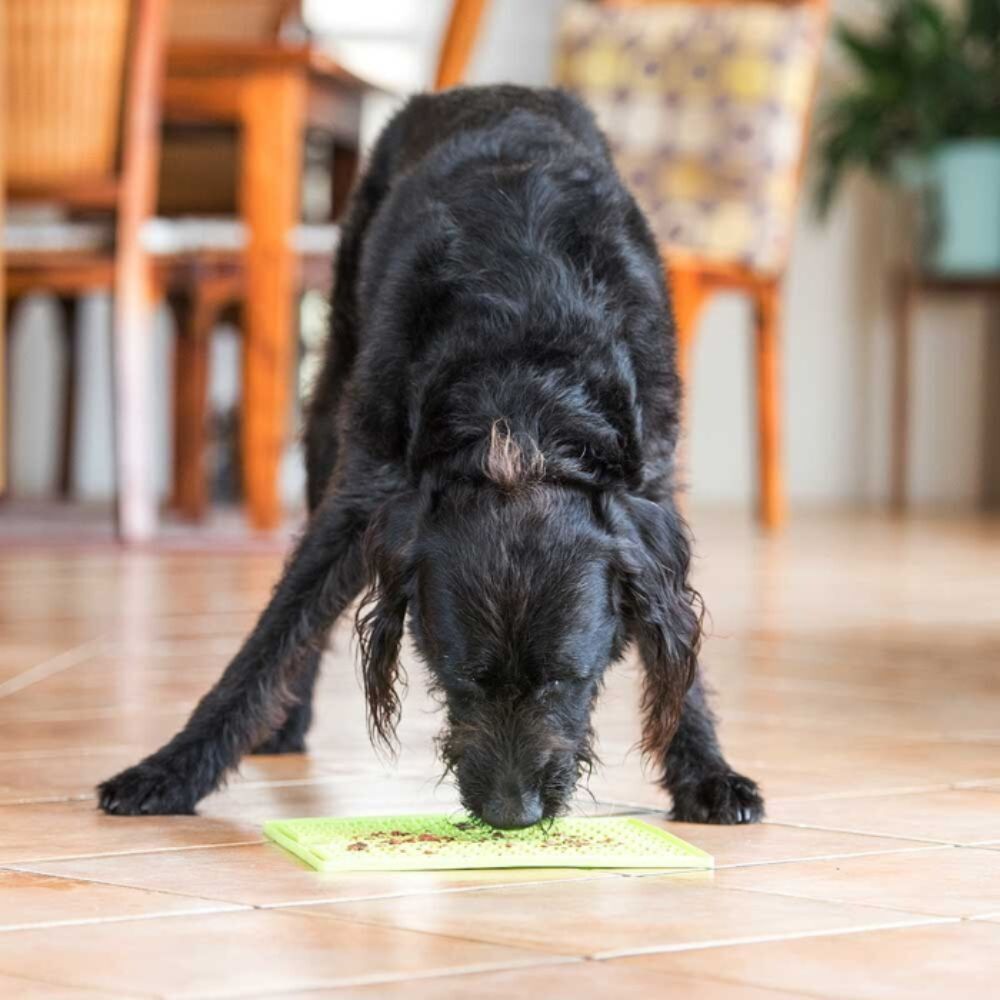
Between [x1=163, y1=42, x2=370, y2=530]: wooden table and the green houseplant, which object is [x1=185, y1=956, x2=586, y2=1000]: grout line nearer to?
[x1=163, y1=42, x2=370, y2=530]: wooden table

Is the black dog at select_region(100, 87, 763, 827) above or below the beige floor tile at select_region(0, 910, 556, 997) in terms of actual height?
above

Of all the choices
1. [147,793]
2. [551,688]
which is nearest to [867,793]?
[551,688]

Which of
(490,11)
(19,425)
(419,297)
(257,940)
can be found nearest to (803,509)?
(490,11)

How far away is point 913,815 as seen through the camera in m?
1.69

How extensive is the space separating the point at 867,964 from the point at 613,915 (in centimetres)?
21

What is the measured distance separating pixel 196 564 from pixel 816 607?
1.48 meters

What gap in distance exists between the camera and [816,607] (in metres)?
3.61

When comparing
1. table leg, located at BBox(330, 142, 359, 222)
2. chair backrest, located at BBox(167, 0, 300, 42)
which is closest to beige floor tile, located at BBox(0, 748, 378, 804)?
chair backrest, located at BBox(167, 0, 300, 42)

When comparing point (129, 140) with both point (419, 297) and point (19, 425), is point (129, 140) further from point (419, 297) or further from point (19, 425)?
point (19, 425)

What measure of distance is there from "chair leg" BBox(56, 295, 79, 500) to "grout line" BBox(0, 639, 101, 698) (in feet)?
13.6

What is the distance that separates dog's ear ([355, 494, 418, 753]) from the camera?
62.3 inches

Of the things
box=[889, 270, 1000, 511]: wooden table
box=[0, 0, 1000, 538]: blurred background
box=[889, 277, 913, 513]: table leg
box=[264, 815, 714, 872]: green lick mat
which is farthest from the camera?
box=[889, 277, 913, 513]: table leg

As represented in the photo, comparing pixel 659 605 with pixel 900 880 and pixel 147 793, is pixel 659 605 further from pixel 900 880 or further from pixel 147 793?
pixel 147 793

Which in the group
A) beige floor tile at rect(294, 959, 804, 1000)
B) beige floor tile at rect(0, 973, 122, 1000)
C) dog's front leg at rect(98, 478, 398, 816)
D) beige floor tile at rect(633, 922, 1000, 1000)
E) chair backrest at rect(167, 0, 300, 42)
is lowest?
beige floor tile at rect(633, 922, 1000, 1000)
